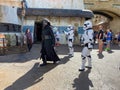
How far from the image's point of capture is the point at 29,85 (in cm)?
970

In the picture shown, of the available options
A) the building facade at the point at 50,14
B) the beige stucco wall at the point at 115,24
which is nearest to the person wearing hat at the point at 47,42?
the building facade at the point at 50,14

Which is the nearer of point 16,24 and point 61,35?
point 16,24

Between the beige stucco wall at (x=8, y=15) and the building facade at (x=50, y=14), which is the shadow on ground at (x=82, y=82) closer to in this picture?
the beige stucco wall at (x=8, y=15)

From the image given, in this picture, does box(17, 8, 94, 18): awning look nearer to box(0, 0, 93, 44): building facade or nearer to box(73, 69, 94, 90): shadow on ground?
box(0, 0, 93, 44): building facade

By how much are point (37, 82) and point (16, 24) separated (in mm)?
16299

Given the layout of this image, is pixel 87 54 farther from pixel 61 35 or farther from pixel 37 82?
pixel 61 35

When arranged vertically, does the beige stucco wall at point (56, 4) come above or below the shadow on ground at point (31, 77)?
above

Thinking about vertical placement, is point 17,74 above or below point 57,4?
below

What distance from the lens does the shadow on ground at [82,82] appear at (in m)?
9.36

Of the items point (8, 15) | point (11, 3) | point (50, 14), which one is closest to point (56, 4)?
point (50, 14)

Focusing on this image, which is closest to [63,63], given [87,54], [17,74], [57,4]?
[87,54]

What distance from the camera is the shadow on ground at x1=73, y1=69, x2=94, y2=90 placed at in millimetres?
9358

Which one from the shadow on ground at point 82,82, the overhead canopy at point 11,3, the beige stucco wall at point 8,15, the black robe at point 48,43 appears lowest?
the shadow on ground at point 82,82

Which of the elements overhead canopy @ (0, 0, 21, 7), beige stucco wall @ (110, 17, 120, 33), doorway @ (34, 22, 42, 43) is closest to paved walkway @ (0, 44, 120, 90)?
overhead canopy @ (0, 0, 21, 7)
